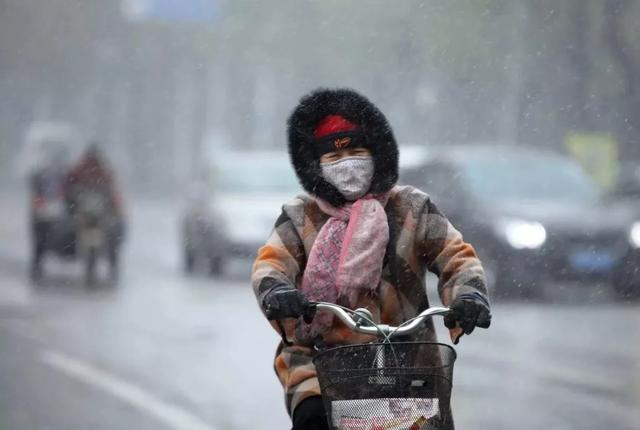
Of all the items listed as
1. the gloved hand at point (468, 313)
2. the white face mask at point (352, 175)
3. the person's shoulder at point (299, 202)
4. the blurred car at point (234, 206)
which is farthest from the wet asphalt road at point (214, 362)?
the gloved hand at point (468, 313)

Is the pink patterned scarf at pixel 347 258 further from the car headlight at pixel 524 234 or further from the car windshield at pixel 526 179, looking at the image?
the car windshield at pixel 526 179

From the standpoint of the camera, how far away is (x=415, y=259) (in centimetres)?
472

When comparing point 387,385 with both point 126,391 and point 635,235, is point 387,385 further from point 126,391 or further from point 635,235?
Result: point 635,235

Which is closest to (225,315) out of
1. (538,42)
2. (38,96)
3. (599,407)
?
(599,407)

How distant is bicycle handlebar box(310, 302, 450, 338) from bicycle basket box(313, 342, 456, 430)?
119 millimetres

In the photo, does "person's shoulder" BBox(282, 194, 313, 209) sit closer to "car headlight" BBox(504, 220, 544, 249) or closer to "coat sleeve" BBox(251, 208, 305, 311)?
"coat sleeve" BBox(251, 208, 305, 311)

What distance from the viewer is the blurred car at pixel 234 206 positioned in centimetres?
2105

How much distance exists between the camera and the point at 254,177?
2200 cm

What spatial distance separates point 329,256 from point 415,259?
28cm

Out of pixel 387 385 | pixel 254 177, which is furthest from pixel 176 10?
pixel 387 385

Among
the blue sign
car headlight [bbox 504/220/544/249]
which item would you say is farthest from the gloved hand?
the blue sign

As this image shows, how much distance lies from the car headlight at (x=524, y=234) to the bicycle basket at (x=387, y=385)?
13.5m

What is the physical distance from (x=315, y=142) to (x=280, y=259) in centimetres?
37

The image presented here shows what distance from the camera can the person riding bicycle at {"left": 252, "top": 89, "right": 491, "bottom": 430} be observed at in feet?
14.9
